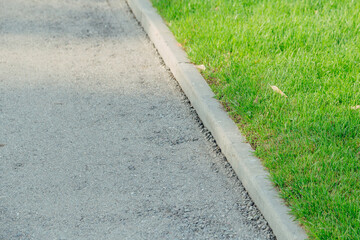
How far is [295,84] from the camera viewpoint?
4.46 metres

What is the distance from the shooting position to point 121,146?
13.4ft

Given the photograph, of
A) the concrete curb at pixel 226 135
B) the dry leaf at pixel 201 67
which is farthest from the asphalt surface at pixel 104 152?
the dry leaf at pixel 201 67

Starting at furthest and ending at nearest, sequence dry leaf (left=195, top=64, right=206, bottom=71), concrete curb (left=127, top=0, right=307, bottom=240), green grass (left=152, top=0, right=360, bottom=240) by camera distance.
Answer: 1. dry leaf (left=195, top=64, right=206, bottom=71)
2. green grass (left=152, top=0, right=360, bottom=240)
3. concrete curb (left=127, top=0, right=307, bottom=240)

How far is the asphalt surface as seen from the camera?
130 inches

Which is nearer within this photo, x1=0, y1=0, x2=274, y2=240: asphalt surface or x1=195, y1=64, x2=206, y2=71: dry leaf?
x1=0, y1=0, x2=274, y2=240: asphalt surface

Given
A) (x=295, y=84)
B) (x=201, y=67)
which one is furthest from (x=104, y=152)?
(x=295, y=84)

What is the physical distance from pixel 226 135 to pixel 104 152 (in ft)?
2.84

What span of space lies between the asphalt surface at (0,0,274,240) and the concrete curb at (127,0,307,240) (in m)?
0.08

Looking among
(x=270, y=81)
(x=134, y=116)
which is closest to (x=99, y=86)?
(x=134, y=116)

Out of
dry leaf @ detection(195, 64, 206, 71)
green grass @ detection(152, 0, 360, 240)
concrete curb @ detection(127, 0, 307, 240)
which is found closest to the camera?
concrete curb @ detection(127, 0, 307, 240)

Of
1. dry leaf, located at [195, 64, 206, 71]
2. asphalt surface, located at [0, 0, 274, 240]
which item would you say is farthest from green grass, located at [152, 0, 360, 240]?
asphalt surface, located at [0, 0, 274, 240]

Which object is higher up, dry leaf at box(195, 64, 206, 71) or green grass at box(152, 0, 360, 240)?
green grass at box(152, 0, 360, 240)

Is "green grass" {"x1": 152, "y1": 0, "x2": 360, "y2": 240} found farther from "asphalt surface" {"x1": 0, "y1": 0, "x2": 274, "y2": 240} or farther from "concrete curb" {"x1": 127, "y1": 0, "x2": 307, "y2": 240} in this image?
"asphalt surface" {"x1": 0, "y1": 0, "x2": 274, "y2": 240}

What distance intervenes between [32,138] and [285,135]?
1816 mm
